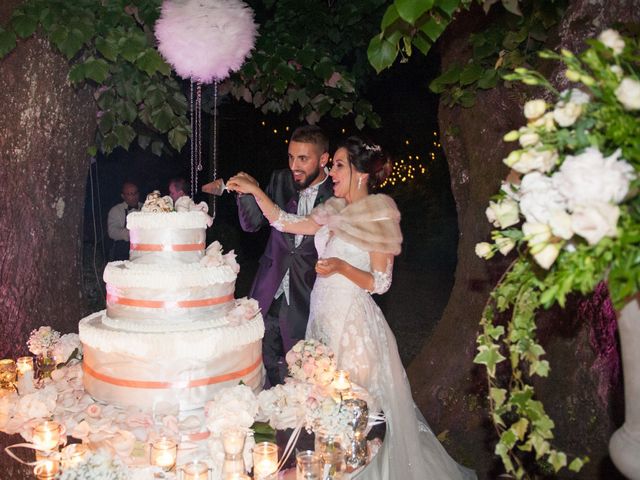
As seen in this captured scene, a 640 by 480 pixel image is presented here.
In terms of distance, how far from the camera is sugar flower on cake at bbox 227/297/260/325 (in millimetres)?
3162

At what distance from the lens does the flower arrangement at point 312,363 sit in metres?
3.39

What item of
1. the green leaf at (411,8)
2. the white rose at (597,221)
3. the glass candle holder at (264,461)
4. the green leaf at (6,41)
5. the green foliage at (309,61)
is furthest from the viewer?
the green foliage at (309,61)

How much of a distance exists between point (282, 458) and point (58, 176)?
2496 mm

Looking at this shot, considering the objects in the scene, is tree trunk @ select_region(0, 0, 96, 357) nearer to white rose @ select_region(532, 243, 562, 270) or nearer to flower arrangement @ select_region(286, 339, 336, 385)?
flower arrangement @ select_region(286, 339, 336, 385)

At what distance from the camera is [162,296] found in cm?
304

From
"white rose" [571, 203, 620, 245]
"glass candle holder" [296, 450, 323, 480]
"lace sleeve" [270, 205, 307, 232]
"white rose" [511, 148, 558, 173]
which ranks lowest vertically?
"glass candle holder" [296, 450, 323, 480]

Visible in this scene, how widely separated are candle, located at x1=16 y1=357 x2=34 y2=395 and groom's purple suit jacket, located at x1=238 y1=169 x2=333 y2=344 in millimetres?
1743

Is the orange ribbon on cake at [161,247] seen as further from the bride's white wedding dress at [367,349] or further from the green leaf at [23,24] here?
the green leaf at [23,24]

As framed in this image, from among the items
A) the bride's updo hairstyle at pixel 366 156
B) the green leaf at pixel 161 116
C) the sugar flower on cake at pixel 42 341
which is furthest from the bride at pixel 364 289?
the sugar flower on cake at pixel 42 341

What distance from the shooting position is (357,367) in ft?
12.6

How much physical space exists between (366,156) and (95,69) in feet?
5.77

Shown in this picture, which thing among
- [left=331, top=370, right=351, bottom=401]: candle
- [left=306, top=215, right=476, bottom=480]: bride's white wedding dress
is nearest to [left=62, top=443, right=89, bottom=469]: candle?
[left=331, top=370, right=351, bottom=401]: candle

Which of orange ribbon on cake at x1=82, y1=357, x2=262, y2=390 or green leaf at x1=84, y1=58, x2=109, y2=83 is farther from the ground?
green leaf at x1=84, y1=58, x2=109, y2=83

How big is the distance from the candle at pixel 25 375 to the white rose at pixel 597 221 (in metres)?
3.01
